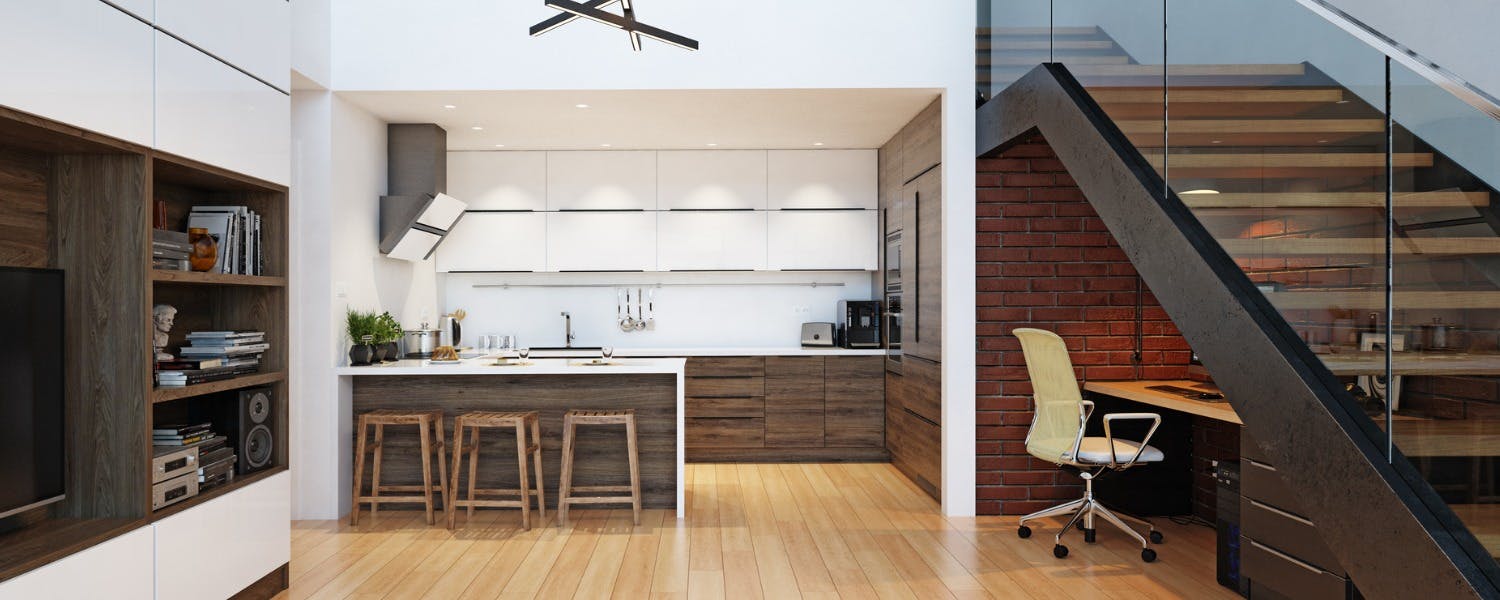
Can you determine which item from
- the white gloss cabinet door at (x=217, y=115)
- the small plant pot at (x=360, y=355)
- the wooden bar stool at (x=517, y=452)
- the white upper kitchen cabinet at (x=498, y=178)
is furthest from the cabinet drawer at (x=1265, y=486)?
the white upper kitchen cabinet at (x=498, y=178)

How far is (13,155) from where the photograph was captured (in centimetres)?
271

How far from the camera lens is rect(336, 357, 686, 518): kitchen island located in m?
4.85

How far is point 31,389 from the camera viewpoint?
2.62 m

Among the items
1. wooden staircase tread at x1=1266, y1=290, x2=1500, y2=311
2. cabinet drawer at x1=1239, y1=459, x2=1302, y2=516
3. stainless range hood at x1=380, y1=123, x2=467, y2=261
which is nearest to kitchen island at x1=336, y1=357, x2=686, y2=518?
stainless range hood at x1=380, y1=123, x2=467, y2=261

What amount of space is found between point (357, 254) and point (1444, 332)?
4921 millimetres

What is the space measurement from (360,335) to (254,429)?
1.49 metres

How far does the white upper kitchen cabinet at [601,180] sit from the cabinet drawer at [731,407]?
1.54 m

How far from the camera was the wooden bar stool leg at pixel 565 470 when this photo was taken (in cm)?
456

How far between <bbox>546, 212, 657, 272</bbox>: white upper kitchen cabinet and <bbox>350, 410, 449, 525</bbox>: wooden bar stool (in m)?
2.11

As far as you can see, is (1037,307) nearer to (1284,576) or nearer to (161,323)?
(1284,576)

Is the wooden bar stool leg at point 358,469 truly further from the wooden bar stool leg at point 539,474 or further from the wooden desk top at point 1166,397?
the wooden desk top at point 1166,397

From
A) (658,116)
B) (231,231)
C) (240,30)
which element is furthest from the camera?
(658,116)

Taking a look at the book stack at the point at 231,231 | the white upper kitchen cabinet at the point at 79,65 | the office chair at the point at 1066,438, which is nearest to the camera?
the white upper kitchen cabinet at the point at 79,65

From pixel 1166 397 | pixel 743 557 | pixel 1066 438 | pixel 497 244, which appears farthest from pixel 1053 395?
pixel 497 244
